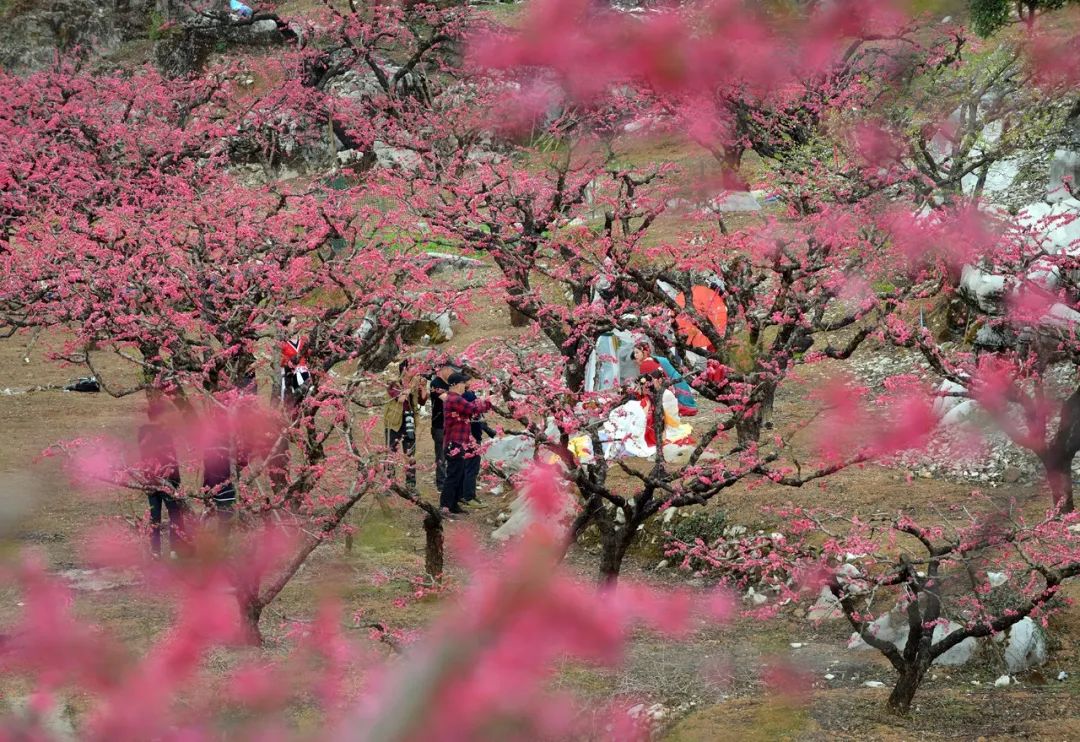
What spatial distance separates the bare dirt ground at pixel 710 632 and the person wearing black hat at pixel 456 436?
0.31 meters

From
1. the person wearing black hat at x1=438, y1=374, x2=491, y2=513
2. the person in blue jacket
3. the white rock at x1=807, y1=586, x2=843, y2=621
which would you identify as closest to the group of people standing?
the person wearing black hat at x1=438, y1=374, x2=491, y2=513

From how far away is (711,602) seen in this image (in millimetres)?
9078

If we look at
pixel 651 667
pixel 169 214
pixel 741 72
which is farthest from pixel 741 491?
pixel 741 72

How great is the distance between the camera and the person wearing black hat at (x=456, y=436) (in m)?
10.1

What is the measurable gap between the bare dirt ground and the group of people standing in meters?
0.36

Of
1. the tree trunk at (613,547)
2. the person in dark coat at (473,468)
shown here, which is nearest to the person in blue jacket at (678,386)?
the person in dark coat at (473,468)

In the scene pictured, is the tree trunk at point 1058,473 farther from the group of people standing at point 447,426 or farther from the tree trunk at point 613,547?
the group of people standing at point 447,426

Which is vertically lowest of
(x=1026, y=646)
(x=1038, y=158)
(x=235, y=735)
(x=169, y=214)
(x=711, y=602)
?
(x=711, y=602)

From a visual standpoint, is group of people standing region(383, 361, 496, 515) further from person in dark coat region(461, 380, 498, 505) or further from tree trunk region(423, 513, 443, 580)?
tree trunk region(423, 513, 443, 580)

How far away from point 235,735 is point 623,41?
13822 mm

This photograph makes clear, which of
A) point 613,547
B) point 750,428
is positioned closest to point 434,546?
point 613,547

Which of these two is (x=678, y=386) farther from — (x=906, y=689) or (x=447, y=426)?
(x=906, y=689)

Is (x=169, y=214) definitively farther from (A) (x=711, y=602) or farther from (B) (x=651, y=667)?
(B) (x=651, y=667)

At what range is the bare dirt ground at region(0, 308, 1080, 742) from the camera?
6102mm
